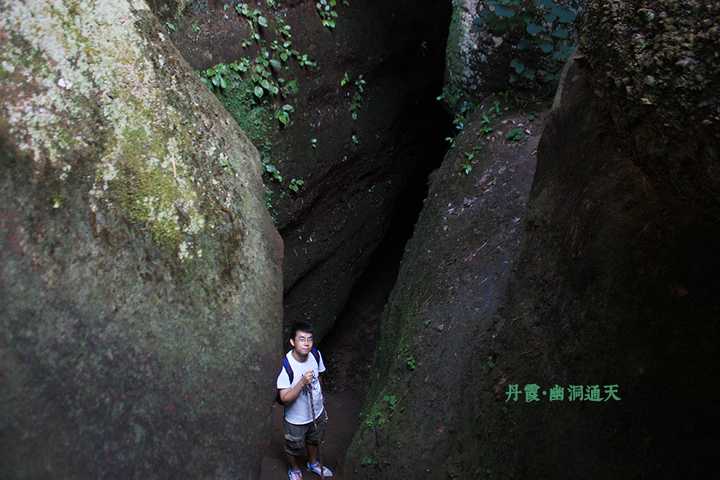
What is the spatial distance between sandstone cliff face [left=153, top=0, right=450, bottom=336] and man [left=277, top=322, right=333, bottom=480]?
1784mm

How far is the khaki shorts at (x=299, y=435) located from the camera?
5.13 metres

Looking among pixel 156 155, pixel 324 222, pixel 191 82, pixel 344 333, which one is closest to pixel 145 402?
pixel 156 155

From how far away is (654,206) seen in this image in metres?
2.61

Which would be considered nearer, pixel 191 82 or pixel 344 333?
pixel 191 82

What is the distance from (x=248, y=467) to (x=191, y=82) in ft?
6.66

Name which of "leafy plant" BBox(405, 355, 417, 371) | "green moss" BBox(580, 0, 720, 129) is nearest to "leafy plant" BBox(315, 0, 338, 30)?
"leafy plant" BBox(405, 355, 417, 371)

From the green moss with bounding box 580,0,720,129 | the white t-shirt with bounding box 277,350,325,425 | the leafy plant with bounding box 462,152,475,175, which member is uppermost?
the green moss with bounding box 580,0,720,129

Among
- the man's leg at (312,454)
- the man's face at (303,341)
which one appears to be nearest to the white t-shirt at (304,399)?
the man's face at (303,341)

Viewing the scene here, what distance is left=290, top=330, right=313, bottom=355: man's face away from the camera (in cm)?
477

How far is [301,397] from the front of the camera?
5.03 m

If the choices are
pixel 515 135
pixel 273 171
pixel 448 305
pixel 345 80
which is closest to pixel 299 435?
pixel 448 305

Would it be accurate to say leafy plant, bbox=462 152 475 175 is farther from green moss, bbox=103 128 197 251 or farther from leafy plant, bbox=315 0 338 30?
green moss, bbox=103 128 197 251

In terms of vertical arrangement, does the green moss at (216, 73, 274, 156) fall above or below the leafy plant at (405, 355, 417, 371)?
above

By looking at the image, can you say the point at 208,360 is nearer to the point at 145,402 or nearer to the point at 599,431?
the point at 145,402
